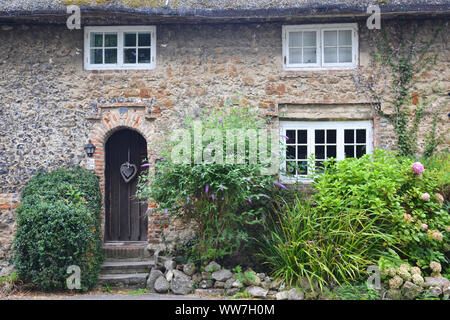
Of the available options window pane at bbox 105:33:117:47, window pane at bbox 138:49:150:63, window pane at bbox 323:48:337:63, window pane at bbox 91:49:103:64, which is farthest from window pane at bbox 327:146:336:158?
window pane at bbox 91:49:103:64

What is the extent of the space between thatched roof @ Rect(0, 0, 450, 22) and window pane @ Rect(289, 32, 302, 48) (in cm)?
68

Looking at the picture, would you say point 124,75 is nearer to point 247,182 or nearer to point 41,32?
point 41,32

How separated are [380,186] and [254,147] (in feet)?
6.53

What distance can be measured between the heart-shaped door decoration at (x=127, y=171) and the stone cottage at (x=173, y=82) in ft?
1.44

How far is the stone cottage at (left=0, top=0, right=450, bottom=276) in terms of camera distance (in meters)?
7.54

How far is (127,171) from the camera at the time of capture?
7.95 m

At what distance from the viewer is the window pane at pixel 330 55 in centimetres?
769

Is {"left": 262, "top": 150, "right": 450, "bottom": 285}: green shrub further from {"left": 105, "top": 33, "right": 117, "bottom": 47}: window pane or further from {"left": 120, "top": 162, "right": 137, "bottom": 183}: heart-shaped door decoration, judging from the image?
{"left": 105, "top": 33, "right": 117, "bottom": 47}: window pane

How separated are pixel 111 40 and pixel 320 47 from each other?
4.22 m

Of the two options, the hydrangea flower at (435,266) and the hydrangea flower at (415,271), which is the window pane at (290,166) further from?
the hydrangea flower at (435,266)

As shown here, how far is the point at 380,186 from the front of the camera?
18.9 ft

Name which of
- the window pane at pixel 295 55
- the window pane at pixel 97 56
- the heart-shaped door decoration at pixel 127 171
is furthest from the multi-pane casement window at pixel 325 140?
the window pane at pixel 97 56

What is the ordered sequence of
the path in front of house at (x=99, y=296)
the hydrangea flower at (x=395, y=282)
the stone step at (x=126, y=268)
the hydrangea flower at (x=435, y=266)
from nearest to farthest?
the hydrangea flower at (x=395, y=282) < the hydrangea flower at (x=435, y=266) < the path in front of house at (x=99, y=296) < the stone step at (x=126, y=268)

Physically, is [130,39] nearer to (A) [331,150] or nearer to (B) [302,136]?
(B) [302,136]
